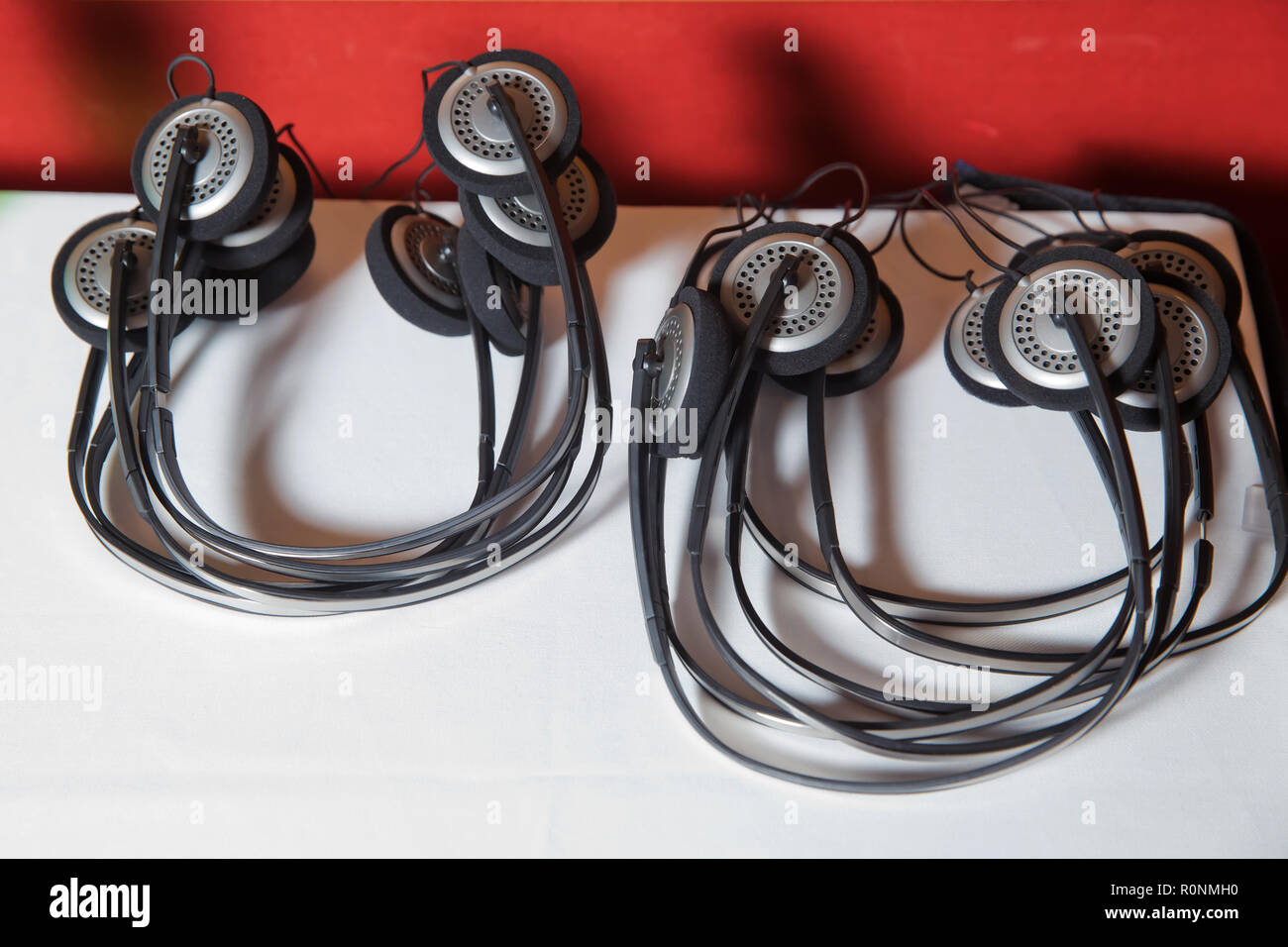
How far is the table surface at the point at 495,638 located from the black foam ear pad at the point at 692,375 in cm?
12

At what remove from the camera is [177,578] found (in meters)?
0.83

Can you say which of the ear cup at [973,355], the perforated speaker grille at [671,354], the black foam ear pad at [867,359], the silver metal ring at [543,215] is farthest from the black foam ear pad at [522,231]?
the ear cup at [973,355]

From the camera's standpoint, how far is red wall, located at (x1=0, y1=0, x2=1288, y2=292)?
1.30 metres

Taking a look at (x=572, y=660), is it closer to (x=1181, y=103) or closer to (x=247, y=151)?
(x=247, y=151)

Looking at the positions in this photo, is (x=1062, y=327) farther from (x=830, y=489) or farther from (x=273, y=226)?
(x=273, y=226)

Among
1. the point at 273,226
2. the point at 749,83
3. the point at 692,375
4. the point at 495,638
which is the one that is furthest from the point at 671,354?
the point at 749,83

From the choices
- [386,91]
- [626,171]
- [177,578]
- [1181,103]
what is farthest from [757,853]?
[1181,103]

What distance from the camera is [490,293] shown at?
3.04ft

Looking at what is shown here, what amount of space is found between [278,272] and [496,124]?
0.96ft

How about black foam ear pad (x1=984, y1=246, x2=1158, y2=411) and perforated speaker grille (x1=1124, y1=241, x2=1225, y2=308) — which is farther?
perforated speaker grille (x1=1124, y1=241, x2=1225, y2=308)

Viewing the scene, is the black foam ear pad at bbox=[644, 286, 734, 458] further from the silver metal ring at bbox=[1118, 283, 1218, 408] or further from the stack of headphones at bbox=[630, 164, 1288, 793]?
the silver metal ring at bbox=[1118, 283, 1218, 408]

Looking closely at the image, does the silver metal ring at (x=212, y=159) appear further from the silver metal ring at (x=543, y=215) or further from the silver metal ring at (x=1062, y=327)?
the silver metal ring at (x=1062, y=327)

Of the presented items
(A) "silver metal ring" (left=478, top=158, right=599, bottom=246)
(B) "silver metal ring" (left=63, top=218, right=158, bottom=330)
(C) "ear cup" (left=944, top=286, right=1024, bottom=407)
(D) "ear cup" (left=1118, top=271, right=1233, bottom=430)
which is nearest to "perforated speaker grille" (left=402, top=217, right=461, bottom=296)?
(A) "silver metal ring" (left=478, top=158, right=599, bottom=246)

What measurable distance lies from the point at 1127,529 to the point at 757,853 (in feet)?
1.19
